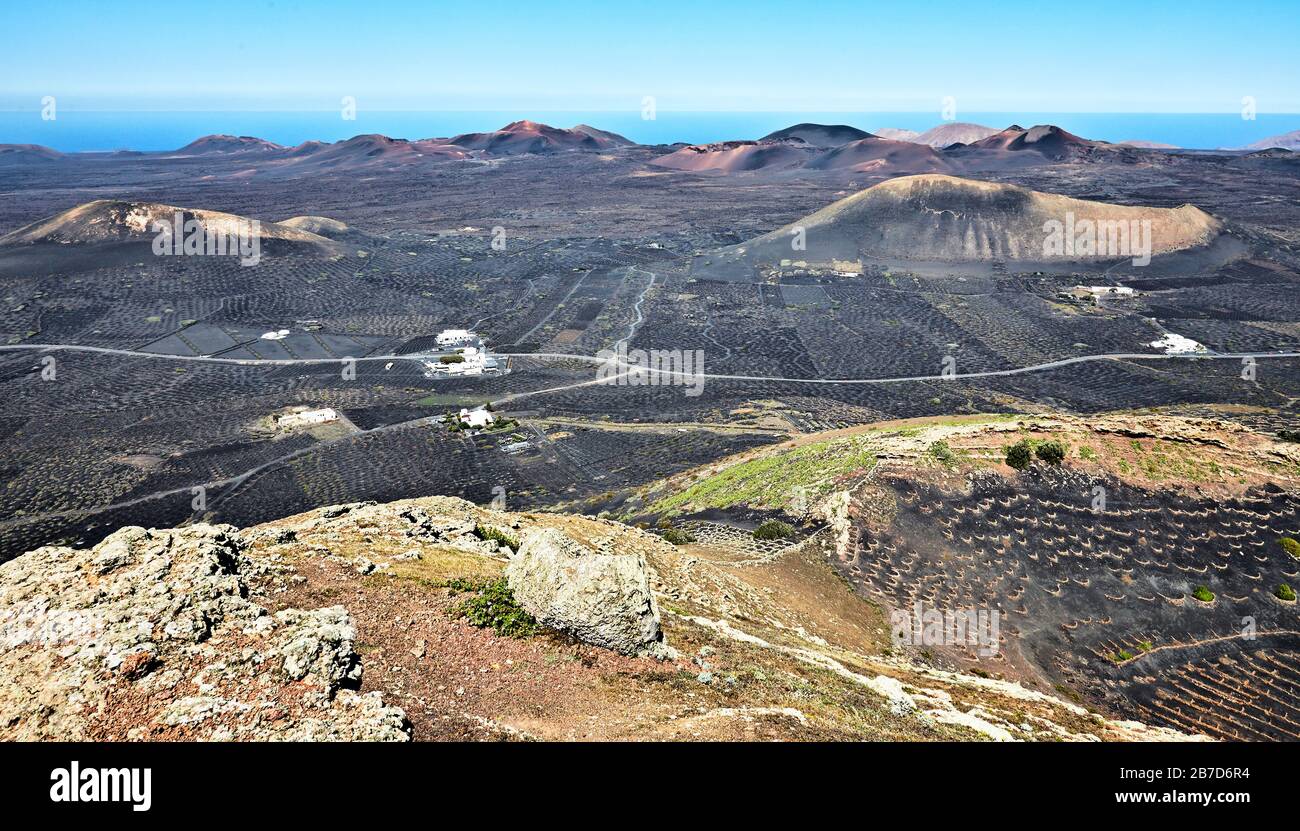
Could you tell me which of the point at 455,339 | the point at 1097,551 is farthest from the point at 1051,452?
the point at 455,339

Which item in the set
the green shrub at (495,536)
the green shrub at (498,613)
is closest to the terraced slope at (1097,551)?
the green shrub at (495,536)

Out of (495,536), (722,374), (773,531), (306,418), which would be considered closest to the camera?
(495,536)

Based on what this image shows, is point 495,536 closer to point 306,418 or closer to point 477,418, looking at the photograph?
point 477,418

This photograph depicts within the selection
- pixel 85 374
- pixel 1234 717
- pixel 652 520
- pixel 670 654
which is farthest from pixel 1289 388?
pixel 85 374

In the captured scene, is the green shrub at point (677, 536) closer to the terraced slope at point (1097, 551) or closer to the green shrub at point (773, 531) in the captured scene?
the terraced slope at point (1097, 551)

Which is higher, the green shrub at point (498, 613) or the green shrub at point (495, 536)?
the green shrub at point (498, 613)

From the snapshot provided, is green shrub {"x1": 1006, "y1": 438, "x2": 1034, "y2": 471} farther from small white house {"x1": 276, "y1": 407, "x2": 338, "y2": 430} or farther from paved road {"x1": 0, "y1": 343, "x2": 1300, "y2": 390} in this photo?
small white house {"x1": 276, "y1": 407, "x2": 338, "y2": 430}

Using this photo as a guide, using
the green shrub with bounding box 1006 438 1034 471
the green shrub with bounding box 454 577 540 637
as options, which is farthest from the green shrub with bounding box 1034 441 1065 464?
the green shrub with bounding box 454 577 540 637

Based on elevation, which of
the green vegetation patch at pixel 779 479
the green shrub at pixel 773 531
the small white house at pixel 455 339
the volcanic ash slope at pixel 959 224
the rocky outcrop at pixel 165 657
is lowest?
the green shrub at pixel 773 531
